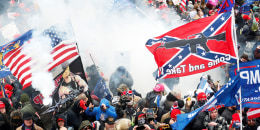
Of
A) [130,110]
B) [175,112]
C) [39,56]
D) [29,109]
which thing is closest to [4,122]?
[29,109]

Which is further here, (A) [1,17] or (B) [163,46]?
(A) [1,17]

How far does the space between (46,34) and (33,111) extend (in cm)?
162

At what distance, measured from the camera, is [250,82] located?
6.44 meters

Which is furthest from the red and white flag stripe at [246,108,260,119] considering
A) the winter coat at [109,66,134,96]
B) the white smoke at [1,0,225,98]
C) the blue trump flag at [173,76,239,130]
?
the white smoke at [1,0,225,98]

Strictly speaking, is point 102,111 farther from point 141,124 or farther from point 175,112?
point 175,112

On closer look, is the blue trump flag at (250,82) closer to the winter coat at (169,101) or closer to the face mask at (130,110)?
the winter coat at (169,101)

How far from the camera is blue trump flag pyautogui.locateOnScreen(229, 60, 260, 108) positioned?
641 cm

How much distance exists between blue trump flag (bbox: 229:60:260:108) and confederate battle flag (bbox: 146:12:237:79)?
2.47 ft

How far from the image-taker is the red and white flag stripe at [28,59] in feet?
27.1

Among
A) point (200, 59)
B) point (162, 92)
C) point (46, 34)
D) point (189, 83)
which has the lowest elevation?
point (189, 83)

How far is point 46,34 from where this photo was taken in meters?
8.19

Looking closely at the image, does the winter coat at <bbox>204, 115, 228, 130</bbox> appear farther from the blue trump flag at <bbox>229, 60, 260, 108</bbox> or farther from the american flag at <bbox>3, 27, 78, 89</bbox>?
the american flag at <bbox>3, 27, 78, 89</bbox>

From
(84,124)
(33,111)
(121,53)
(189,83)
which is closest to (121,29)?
(121,53)

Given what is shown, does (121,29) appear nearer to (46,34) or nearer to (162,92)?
(162,92)
